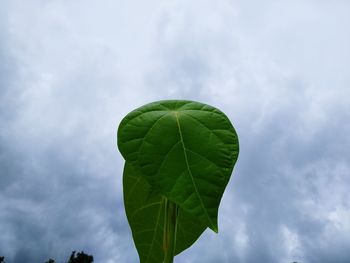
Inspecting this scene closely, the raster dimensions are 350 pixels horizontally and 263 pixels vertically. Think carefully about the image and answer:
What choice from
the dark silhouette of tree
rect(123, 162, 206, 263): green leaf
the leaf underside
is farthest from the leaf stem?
the dark silhouette of tree

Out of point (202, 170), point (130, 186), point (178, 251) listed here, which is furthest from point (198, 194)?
point (178, 251)

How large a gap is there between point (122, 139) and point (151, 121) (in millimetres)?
56

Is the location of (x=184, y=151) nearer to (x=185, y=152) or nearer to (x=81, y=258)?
(x=185, y=152)

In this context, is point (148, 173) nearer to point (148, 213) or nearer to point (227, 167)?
point (227, 167)

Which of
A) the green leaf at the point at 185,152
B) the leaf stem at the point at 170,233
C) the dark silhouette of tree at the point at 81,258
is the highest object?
the dark silhouette of tree at the point at 81,258

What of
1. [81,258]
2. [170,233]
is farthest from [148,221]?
[81,258]

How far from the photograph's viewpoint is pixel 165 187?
570 millimetres

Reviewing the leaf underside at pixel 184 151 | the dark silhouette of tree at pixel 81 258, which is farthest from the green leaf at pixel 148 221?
the dark silhouette of tree at pixel 81 258

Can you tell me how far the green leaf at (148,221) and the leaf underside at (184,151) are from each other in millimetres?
168

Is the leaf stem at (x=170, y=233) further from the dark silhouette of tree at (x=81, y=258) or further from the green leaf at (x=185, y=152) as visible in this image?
the dark silhouette of tree at (x=81, y=258)

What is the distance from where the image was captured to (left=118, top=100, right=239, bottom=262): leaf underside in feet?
1.81

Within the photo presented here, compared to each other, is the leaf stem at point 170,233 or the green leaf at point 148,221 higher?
the green leaf at point 148,221

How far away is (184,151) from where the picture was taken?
0.61 meters

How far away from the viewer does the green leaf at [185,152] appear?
Result: 552mm
